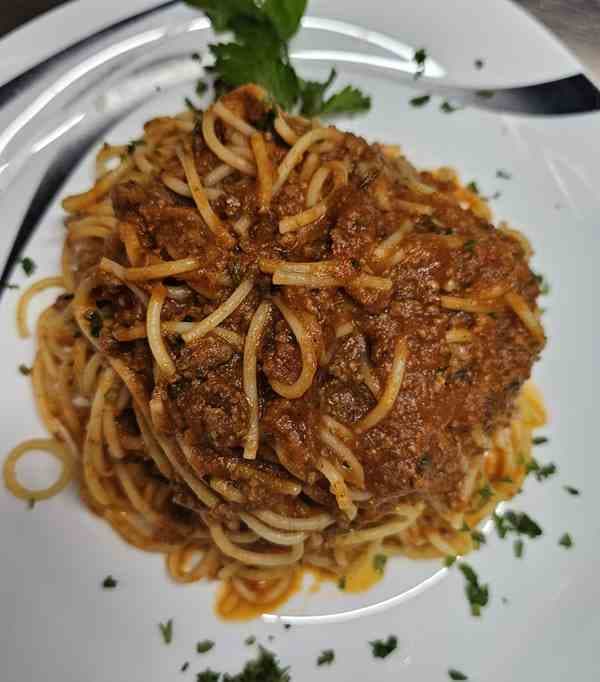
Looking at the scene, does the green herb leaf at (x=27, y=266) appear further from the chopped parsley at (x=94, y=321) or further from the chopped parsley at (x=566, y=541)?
the chopped parsley at (x=566, y=541)

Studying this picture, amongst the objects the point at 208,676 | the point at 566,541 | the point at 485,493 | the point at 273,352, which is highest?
the point at 273,352

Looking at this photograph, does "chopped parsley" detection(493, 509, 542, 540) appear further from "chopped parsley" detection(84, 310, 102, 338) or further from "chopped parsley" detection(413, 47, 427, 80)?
"chopped parsley" detection(413, 47, 427, 80)

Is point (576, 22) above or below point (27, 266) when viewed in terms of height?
above

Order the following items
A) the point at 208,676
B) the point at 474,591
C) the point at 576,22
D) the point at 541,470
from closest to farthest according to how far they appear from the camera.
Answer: the point at 208,676 → the point at 474,591 → the point at 541,470 → the point at 576,22

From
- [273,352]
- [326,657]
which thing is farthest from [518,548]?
[273,352]

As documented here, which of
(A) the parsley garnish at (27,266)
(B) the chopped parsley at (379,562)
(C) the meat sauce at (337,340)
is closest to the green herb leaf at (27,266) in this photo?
(A) the parsley garnish at (27,266)

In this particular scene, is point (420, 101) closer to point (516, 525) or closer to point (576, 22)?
point (576, 22)
